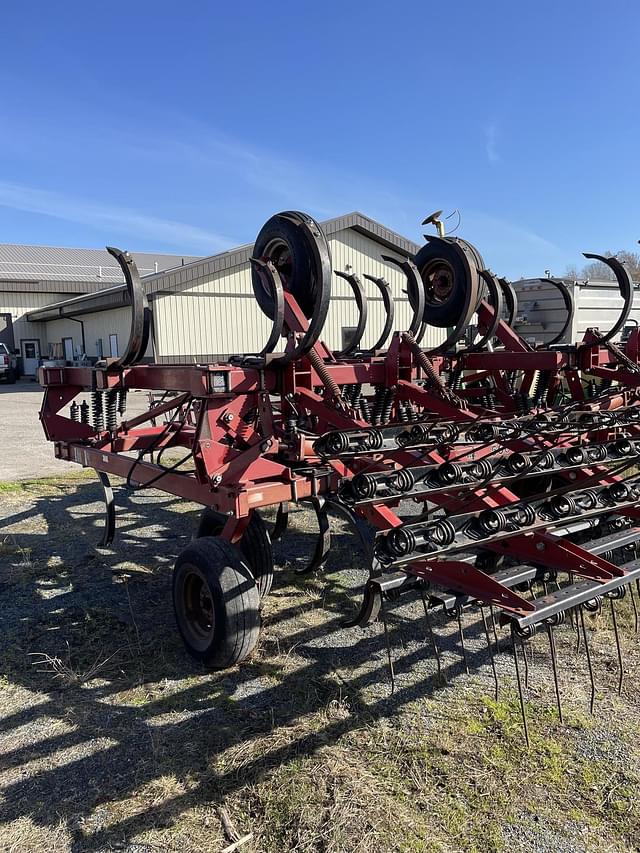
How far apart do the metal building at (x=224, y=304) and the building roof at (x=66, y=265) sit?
8609mm

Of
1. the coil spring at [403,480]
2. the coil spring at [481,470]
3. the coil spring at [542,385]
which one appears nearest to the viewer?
the coil spring at [403,480]

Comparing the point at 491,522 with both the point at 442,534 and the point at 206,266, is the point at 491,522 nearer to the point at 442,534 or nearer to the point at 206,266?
the point at 442,534

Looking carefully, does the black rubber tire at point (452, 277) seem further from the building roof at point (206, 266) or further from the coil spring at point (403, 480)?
the building roof at point (206, 266)

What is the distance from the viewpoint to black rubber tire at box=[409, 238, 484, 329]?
5.52 meters

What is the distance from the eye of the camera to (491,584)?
279cm

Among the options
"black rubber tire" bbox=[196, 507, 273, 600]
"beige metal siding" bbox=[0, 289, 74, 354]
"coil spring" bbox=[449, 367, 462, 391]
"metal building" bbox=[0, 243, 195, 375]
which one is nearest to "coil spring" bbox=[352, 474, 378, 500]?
"black rubber tire" bbox=[196, 507, 273, 600]

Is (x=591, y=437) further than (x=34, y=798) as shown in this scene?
Yes

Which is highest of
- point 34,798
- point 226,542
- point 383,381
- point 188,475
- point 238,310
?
point 238,310

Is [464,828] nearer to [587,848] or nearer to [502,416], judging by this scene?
[587,848]

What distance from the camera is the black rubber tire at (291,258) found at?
13.7 ft

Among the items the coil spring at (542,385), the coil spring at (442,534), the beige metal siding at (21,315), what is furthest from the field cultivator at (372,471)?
the beige metal siding at (21,315)

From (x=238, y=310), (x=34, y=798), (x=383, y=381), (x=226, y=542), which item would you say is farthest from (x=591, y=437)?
(x=238, y=310)

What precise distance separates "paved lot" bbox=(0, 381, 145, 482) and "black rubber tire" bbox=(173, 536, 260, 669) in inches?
242

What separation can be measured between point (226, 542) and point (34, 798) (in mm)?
1442
